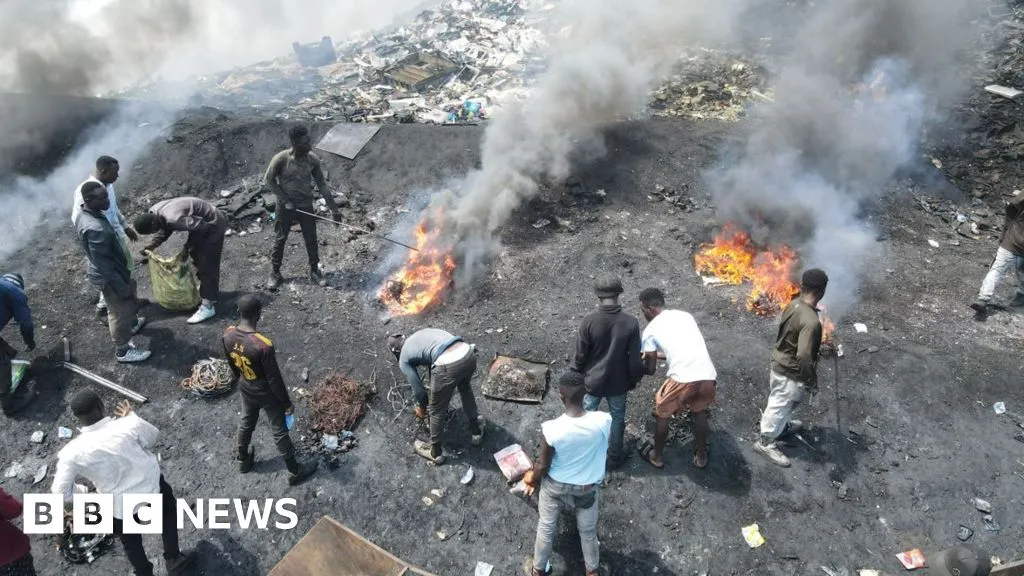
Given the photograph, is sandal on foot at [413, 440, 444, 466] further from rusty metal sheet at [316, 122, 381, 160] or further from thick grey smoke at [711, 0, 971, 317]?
rusty metal sheet at [316, 122, 381, 160]

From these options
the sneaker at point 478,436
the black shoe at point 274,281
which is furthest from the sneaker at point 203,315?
the sneaker at point 478,436

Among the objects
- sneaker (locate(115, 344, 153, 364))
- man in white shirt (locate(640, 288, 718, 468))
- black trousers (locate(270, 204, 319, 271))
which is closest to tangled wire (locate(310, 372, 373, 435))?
sneaker (locate(115, 344, 153, 364))

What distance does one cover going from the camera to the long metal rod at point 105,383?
609 centimetres

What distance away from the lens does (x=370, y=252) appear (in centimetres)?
841

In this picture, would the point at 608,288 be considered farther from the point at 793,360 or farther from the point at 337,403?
the point at 337,403

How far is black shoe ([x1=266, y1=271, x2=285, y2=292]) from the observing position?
7.66 metres

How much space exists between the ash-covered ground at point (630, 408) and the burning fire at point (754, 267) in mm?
234

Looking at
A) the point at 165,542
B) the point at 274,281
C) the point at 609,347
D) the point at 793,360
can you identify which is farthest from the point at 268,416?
the point at 793,360

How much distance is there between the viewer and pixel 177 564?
14.8ft

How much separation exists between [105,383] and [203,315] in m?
1.26

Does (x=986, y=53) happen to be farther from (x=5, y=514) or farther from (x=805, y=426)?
(x=5, y=514)

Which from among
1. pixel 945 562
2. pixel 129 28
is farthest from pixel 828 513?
pixel 129 28

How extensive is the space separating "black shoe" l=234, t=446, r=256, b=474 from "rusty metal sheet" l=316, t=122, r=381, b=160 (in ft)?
20.2

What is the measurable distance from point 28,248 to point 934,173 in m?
15.1
